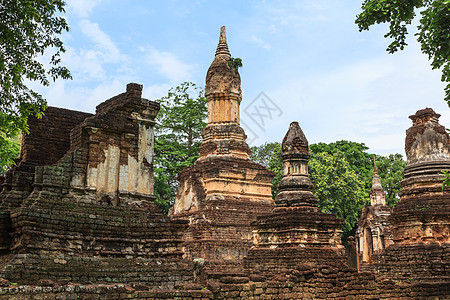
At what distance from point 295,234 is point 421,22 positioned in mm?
6127

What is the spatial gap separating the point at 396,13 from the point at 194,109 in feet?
66.7

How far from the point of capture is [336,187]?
31.5m

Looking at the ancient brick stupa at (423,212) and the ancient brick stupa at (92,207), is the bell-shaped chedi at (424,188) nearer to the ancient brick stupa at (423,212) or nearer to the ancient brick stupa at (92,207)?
the ancient brick stupa at (423,212)

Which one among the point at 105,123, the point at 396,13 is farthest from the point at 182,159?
the point at 396,13

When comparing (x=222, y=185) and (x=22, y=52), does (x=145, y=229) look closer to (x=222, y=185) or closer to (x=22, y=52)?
(x=22, y=52)

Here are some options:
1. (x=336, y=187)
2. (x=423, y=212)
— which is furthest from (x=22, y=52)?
(x=336, y=187)

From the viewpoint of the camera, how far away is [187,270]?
411 inches

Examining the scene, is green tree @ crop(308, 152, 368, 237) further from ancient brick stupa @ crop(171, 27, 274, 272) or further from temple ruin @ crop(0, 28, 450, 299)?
temple ruin @ crop(0, 28, 450, 299)

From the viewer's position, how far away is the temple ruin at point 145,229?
8.67 metres

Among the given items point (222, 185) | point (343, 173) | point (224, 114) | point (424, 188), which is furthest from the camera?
point (343, 173)

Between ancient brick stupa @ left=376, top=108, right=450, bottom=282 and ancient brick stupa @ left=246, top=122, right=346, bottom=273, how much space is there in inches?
60.2

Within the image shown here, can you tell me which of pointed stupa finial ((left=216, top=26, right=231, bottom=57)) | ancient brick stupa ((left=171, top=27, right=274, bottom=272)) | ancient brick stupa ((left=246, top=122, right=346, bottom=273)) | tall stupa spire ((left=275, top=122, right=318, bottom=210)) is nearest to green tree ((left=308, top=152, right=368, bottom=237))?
ancient brick stupa ((left=171, top=27, right=274, bottom=272))

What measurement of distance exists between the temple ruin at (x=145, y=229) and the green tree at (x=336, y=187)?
17.7 metres

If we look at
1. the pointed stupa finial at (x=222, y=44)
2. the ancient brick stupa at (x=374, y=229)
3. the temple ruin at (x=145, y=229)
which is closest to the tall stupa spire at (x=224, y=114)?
the pointed stupa finial at (x=222, y=44)
